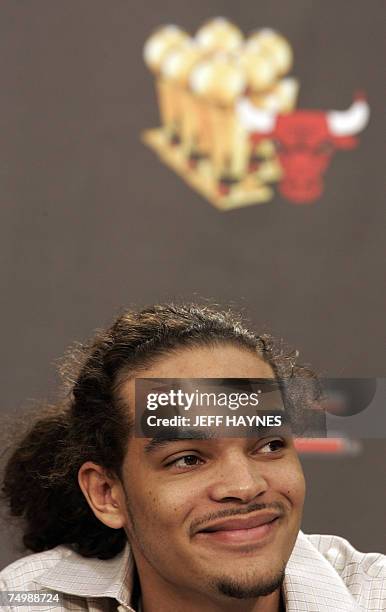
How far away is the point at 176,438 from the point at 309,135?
0.77m

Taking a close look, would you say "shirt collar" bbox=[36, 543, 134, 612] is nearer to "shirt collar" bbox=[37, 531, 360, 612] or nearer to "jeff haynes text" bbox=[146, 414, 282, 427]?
"shirt collar" bbox=[37, 531, 360, 612]

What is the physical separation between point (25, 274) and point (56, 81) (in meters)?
0.30

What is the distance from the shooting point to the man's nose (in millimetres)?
767

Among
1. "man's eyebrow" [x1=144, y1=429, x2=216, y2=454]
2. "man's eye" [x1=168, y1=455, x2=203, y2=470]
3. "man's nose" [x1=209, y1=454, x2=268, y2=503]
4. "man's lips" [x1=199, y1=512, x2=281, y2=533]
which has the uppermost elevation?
"man's eyebrow" [x1=144, y1=429, x2=216, y2=454]

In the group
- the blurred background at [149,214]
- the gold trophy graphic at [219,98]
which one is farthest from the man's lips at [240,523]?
the gold trophy graphic at [219,98]

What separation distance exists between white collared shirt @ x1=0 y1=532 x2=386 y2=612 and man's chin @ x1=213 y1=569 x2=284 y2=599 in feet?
0.38

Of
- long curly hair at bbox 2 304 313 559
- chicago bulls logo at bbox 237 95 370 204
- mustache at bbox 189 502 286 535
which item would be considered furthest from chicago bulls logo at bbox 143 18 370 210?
mustache at bbox 189 502 286 535

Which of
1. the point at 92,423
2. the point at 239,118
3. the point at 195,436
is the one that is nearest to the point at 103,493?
the point at 92,423

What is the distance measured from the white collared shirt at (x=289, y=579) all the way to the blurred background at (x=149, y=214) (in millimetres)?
433

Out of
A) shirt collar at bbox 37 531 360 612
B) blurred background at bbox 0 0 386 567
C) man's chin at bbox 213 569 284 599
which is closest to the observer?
man's chin at bbox 213 569 284 599

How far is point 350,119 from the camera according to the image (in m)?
1.44

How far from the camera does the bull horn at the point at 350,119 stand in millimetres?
1441

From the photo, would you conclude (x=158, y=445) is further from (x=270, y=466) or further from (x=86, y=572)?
(x=86, y=572)

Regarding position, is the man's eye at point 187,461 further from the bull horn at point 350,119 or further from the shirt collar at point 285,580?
the bull horn at point 350,119
